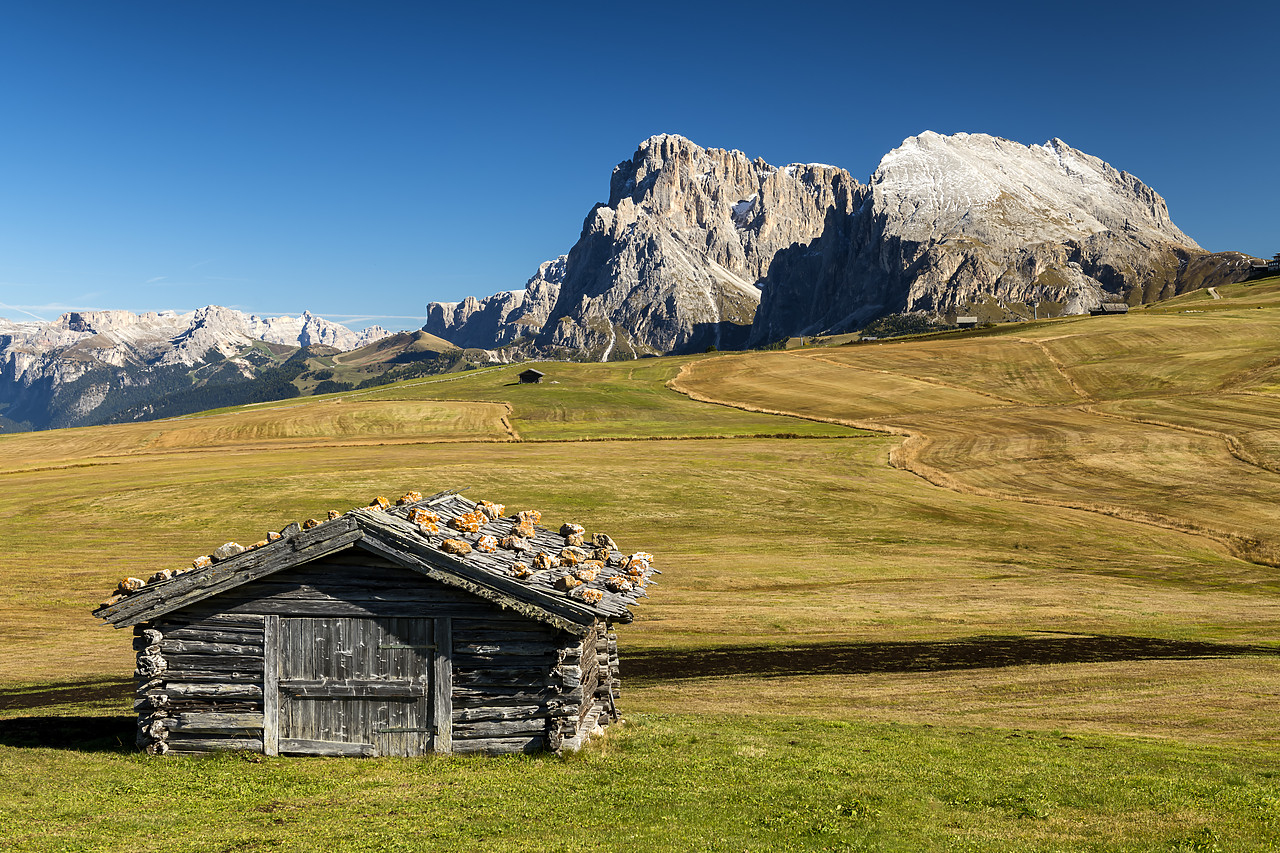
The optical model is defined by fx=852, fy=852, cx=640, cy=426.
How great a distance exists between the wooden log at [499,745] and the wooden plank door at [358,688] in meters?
0.69

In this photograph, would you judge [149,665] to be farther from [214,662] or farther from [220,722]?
[220,722]

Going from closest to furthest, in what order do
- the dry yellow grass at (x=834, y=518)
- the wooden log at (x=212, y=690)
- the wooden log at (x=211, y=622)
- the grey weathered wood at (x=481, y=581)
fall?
the grey weathered wood at (x=481, y=581) < the wooden log at (x=212, y=690) < the wooden log at (x=211, y=622) < the dry yellow grass at (x=834, y=518)

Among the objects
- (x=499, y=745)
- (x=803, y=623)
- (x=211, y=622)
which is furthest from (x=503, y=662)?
(x=803, y=623)

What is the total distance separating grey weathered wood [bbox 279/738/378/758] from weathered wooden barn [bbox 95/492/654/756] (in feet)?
0.10

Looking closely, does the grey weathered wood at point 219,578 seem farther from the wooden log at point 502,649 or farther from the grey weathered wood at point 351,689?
the wooden log at point 502,649

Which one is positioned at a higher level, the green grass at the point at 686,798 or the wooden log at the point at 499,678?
the wooden log at the point at 499,678

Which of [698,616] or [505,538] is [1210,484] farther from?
[505,538]

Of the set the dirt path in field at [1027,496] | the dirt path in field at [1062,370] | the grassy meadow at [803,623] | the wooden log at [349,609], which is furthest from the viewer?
the dirt path in field at [1062,370]

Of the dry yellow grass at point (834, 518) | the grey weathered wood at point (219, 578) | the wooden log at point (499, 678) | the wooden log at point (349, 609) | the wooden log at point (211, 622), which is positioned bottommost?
the dry yellow grass at point (834, 518)

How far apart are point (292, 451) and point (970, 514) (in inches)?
2396

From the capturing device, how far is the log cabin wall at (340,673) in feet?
58.8

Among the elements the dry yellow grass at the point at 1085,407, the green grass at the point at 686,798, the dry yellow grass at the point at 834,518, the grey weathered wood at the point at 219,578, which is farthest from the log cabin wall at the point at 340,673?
the dry yellow grass at the point at 1085,407

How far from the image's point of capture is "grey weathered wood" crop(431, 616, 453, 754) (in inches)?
706

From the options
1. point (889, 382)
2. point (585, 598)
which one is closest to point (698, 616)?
point (585, 598)
